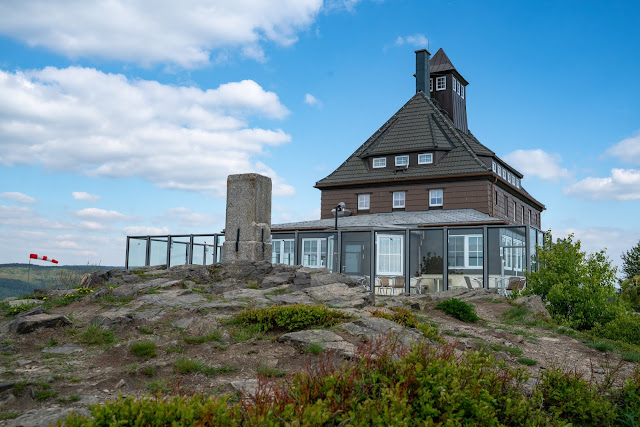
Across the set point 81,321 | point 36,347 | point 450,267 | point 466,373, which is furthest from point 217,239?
point 466,373

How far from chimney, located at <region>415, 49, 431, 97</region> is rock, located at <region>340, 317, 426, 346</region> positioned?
35.3 meters

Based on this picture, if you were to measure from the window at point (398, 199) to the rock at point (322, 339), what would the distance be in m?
28.5

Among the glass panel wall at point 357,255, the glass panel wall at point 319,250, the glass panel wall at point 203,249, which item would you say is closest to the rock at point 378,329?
the glass panel wall at point 357,255

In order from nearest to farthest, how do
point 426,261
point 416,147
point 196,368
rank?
point 196,368 → point 426,261 → point 416,147

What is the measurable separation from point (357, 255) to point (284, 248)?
3.89m

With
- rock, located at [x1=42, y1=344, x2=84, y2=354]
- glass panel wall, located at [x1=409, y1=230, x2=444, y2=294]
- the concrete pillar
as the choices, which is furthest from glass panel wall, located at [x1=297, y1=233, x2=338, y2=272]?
rock, located at [x1=42, y1=344, x2=84, y2=354]

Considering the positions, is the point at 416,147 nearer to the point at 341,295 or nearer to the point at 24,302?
the point at 341,295

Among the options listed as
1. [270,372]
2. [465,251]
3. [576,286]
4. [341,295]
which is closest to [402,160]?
[465,251]

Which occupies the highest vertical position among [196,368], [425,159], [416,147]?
[416,147]

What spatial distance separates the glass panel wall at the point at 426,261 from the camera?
2186cm

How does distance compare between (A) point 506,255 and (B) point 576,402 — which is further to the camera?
(A) point 506,255

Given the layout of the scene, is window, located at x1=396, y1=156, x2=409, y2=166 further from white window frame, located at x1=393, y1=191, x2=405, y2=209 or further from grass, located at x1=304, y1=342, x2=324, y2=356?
grass, located at x1=304, y1=342, x2=324, y2=356

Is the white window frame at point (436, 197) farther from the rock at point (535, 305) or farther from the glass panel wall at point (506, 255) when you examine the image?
the rock at point (535, 305)

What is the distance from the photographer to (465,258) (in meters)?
21.4
